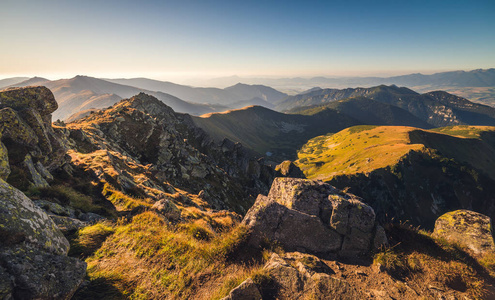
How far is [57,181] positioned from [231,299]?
21038 mm

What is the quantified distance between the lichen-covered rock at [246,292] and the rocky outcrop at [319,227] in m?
3.39

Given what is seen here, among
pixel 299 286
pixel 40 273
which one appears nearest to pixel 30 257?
pixel 40 273

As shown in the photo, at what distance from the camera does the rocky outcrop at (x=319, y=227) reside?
1112cm

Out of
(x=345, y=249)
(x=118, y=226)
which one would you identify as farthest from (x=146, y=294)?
(x=345, y=249)

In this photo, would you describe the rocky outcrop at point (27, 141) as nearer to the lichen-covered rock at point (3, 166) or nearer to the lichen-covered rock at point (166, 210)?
the lichen-covered rock at point (3, 166)

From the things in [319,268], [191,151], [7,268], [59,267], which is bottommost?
[191,151]

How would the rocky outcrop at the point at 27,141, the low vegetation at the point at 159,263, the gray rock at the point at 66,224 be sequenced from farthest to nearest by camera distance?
the rocky outcrop at the point at 27,141 → the gray rock at the point at 66,224 → the low vegetation at the point at 159,263

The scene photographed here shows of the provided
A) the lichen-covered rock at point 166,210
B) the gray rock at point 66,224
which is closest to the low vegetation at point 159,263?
Answer: the gray rock at point 66,224

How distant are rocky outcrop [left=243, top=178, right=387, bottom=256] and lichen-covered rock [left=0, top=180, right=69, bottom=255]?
27.9 ft

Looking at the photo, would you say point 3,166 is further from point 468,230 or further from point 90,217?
point 468,230

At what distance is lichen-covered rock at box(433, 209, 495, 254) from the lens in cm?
1121

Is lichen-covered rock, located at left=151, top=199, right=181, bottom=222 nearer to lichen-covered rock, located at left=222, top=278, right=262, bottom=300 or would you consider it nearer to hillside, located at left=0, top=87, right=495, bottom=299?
hillside, located at left=0, top=87, right=495, bottom=299

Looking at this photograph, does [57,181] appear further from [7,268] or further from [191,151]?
[191,151]

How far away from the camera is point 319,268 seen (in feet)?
30.9
